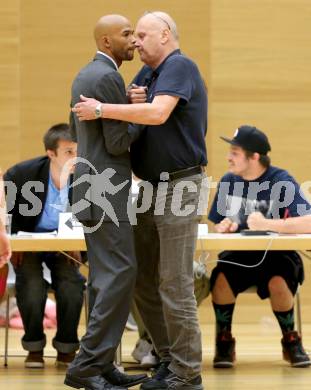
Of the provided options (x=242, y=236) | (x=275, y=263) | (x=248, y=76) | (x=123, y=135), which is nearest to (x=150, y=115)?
(x=123, y=135)

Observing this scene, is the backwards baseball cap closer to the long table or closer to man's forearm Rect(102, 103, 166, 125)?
the long table

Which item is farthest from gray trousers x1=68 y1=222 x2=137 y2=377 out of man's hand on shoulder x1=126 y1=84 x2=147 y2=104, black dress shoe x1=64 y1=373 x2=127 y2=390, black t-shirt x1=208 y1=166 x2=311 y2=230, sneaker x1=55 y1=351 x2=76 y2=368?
black t-shirt x1=208 y1=166 x2=311 y2=230

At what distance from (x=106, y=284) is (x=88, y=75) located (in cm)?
89

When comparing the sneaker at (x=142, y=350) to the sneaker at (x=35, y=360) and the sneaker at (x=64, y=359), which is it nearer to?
the sneaker at (x=64, y=359)

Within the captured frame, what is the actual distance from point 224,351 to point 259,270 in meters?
0.47

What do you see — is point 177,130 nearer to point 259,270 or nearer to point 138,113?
point 138,113

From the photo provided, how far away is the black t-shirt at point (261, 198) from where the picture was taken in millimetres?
5125

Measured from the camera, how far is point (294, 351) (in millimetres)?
4957

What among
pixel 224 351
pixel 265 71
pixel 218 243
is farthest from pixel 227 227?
pixel 265 71

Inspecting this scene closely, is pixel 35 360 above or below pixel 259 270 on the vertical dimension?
below

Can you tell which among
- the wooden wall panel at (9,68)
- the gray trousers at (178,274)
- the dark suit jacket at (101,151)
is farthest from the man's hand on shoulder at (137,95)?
the wooden wall panel at (9,68)

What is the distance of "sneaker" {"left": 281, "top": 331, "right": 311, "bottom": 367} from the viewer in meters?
4.93

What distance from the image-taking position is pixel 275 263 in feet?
16.5

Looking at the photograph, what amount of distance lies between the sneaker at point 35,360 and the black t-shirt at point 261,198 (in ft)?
4.05
